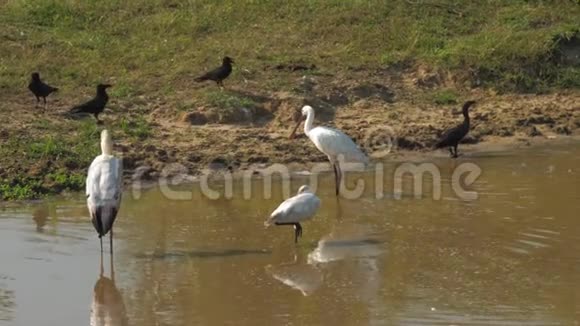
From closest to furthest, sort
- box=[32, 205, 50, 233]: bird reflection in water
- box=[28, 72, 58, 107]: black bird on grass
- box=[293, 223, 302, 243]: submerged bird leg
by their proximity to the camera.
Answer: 1. box=[293, 223, 302, 243]: submerged bird leg
2. box=[32, 205, 50, 233]: bird reflection in water
3. box=[28, 72, 58, 107]: black bird on grass

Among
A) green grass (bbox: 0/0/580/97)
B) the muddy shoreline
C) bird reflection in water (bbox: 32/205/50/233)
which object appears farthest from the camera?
green grass (bbox: 0/0/580/97)

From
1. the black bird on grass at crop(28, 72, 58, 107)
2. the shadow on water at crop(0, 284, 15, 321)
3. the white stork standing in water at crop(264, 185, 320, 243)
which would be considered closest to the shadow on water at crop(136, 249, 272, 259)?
the white stork standing in water at crop(264, 185, 320, 243)

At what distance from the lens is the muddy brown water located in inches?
376

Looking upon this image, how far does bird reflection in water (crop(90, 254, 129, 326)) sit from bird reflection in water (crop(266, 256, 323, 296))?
1.35 metres

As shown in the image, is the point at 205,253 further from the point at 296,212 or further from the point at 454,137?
the point at 454,137

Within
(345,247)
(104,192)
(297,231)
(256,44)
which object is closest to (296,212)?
(297,231)

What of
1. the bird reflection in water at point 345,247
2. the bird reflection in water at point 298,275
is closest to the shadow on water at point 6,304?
the bird reflection in water at point 298,275

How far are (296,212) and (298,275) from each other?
1.00m

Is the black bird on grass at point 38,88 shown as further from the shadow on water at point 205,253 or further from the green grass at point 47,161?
the shadow on water at point 205,253

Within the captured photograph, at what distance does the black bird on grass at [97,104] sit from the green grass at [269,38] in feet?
3.72

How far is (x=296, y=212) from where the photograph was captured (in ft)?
37.9

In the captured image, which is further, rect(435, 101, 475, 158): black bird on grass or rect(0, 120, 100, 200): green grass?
rect(435, 101, 475, 158): black bird on grass

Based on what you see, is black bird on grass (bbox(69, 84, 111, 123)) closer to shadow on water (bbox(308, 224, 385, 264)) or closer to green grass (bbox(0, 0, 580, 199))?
green grass (bbox(0, 0, 580, 199))

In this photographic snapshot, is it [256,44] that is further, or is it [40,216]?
[256,44]
